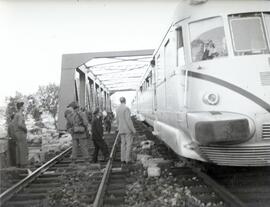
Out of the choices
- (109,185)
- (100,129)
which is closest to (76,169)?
(100,129)

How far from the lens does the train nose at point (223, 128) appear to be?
5910 mm

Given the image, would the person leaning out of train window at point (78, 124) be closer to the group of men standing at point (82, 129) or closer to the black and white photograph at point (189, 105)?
the group of men standing at point (82, 129)

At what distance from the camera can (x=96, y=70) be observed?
80.1 feet

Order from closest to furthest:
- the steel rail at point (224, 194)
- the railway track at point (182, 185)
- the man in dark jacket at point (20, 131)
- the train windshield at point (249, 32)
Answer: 1. the steel rail at point (224, 194)
2. the railway track at point (182, 185)
3. the train windshield at point (249, 32)
4. the man in dark jacket at point (20, 131)

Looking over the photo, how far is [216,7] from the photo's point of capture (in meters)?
6.89

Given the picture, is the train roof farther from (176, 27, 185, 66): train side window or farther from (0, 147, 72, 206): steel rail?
(0, 147, 72, 206): steel rail

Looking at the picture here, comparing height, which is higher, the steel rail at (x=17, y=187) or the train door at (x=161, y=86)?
the train door at (x=161, y=86)

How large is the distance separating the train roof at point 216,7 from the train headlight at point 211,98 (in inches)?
50.6

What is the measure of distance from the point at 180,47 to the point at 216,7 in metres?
0.85

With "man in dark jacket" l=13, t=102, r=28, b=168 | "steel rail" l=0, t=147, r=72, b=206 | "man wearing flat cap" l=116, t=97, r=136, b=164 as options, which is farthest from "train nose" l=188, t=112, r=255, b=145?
"man in dark jacket" l=13, t=102, r=28, b=168

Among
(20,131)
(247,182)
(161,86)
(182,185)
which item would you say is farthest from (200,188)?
(20,131)

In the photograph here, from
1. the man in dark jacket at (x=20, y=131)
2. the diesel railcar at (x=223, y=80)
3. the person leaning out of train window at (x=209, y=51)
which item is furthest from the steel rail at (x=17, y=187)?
the person leaning out of train window at (x=209, y=51)

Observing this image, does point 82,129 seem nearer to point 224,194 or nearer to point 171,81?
point 171,81

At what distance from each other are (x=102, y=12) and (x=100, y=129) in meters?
4.37
